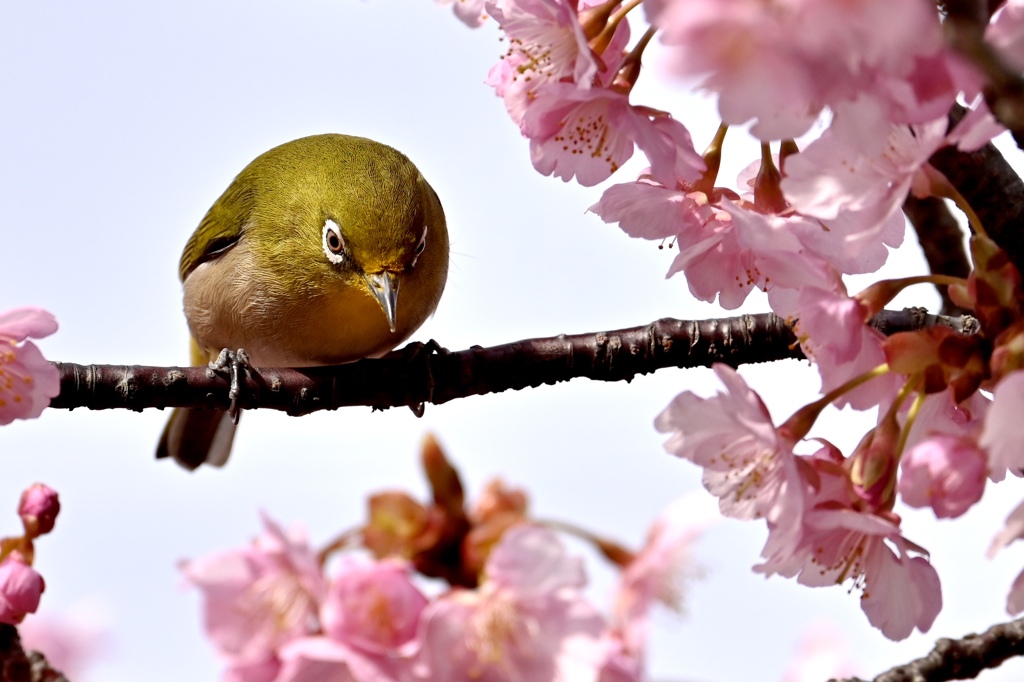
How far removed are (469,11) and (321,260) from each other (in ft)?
7.02

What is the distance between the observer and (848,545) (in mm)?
2199

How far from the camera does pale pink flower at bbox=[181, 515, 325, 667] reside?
215 cm

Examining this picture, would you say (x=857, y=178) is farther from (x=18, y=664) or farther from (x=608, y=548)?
(x=18, y=664)

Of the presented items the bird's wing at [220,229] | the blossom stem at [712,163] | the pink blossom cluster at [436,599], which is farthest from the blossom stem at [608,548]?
the bird's wing at [220,229]

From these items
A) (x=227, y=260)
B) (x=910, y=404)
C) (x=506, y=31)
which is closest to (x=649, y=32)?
(x=506, y=31)

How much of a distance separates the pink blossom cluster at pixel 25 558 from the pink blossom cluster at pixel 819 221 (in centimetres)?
151

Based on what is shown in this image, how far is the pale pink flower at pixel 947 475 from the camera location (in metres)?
1.77

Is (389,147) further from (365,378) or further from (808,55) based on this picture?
(808,55)

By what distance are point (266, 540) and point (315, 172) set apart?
3674 mm

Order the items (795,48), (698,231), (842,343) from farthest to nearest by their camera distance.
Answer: (698,231)
(842,343)
(795,48)

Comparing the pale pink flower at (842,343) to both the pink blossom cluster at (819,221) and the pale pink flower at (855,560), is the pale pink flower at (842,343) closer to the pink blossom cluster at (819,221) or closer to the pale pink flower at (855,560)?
the pink blossom cluster at (819,221)

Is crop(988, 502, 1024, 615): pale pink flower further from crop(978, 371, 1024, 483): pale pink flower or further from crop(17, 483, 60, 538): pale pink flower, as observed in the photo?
crop(17, 483, 60, 538): pale pink flower

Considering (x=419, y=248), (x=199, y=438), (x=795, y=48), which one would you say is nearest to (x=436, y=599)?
(x=795, y=48)

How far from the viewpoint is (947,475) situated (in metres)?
1.78
